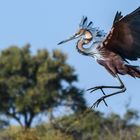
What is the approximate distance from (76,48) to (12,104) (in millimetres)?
41140

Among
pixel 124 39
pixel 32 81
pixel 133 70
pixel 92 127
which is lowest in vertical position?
pixel 133 70

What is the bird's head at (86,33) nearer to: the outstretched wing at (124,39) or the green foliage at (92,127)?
the outstretched wing at (124,39)

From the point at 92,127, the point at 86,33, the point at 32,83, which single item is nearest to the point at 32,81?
the point at 32,83

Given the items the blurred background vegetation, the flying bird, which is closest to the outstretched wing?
the flying bird

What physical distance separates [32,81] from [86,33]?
4200cm

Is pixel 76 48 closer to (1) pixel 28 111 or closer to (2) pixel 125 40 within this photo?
(2) pixel 125 40

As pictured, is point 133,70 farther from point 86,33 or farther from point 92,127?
point 92,127

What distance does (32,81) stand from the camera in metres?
50.4

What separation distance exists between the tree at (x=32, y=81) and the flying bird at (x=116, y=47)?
124 ft

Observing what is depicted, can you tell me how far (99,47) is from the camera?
27.3 ft

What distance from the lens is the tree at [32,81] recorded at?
4756 centimetres

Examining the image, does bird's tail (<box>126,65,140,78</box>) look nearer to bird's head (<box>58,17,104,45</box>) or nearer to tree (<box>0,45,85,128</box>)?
bird's head (<box>58,17,104,45</box>)

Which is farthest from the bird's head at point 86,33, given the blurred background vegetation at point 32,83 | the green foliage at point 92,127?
the blurred background vegetation at point 32,83

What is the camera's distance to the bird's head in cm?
842
